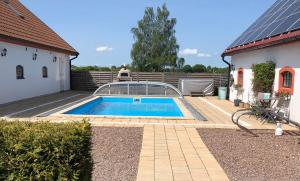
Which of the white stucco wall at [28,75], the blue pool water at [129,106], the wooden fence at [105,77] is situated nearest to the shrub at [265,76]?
the blue pool water at [129,106]

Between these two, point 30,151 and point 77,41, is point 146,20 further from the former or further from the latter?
point 30,151

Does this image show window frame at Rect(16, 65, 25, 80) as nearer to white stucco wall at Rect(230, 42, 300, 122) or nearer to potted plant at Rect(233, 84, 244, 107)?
potted plant at Rect(233, 84, 244, 107)

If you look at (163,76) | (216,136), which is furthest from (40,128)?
(163,76)

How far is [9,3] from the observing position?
1532cm

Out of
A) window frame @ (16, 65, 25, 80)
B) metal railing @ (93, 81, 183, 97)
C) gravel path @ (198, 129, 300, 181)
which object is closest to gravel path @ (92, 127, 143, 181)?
gravel path @ (198, 129, 300, 181)

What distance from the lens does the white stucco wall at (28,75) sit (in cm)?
1164

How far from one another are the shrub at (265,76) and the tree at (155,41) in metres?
25.6

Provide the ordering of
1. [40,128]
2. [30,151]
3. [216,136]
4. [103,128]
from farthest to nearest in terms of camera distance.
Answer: [103,128]
[216,136]
[40,128]
[30,151]

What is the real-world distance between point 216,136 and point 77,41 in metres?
22.5

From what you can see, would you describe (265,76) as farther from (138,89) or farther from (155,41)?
(155,41)

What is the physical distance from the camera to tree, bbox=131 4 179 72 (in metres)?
36.1

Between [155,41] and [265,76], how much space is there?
26.7 meters

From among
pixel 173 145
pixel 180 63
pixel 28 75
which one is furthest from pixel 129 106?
pixel 180 63

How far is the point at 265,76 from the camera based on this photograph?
1016cm
